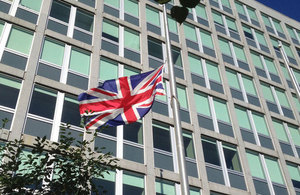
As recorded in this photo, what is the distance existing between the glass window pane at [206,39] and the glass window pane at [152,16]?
367 centimetres

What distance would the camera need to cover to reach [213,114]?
21078mm

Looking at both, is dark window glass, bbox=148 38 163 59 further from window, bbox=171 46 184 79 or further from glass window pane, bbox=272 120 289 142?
glass window pane, bbox=272 120 289 142

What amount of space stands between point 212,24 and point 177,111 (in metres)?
19.6

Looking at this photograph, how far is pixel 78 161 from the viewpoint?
30.4ft

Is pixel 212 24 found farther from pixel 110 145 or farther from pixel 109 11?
pixel 110 145

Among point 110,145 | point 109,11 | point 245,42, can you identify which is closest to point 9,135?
point 110,145

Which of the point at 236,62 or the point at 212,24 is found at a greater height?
the point at 212,24

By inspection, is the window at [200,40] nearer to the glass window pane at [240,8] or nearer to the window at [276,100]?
the window at [276,100]

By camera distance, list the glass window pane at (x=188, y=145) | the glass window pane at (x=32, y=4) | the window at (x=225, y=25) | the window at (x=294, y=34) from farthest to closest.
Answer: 1. the window at (x=294, y=34)
2. the window at (x=225, y=25)
3. the glass window pane at (x=32, y=4)
4. the glass window pane at (x=188, y=145)

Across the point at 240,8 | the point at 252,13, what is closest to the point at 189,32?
the point at 240,8

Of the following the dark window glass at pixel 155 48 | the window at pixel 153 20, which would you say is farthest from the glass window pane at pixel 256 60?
the dark window glass at pixel 155 48

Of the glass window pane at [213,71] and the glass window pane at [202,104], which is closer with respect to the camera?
the glass window pane at [202,104]

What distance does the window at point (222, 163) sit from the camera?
18094 millimetres

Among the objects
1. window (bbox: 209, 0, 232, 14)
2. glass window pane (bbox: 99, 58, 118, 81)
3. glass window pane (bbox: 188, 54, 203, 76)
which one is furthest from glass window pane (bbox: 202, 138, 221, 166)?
window (bbox: 209, 0, 232, 14)
